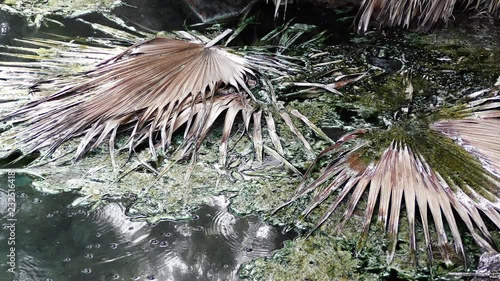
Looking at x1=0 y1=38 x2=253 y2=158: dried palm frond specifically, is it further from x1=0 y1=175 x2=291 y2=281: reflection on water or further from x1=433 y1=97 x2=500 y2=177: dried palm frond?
x1=433 y1=97 x2=500 y2=177: dried palm frond

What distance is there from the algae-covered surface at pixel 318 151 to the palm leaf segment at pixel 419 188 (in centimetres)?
6

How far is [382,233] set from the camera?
2.33m

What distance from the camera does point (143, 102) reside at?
9.49 ft

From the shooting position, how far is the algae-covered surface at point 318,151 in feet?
7.41

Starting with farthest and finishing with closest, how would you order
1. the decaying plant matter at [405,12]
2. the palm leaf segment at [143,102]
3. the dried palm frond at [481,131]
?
1. the decaying plant matter at [405,12]
2. the palm leaf segment at [143,102]
3. the dried palm frond at [481,131]

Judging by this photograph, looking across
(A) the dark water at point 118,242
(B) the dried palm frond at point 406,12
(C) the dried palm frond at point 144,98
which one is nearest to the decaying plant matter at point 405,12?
(B) the dried palm frond at point 406,12

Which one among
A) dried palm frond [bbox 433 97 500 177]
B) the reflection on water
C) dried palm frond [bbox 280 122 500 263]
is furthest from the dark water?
dried palm frond [bbox 433 97 500 177]

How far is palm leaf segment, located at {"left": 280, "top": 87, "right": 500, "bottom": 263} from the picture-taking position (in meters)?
2.26

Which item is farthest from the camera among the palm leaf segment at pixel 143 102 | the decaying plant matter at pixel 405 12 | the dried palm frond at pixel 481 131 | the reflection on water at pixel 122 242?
the decaying plant matter at pixel 405 12

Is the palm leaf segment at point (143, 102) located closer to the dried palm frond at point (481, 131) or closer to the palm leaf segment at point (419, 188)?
the palm leaf segment at point (419, 188)

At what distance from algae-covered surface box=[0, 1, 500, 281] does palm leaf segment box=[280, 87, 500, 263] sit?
6 cm

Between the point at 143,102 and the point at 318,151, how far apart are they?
34.6 inches

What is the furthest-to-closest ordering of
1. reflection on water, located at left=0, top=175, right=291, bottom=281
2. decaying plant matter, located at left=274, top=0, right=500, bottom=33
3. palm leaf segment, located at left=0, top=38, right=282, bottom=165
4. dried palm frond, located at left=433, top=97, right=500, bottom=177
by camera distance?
decaying plant matter, located at left=274, top=0, right=500, bottom=33, palm leaf segment, located at left=0, top=38, right=282, bottom=165, dried palm frond, located at left=433, top=97, right=500, bottom=177, reflection on water, located at left=0, top=175, right=291, bottom=281

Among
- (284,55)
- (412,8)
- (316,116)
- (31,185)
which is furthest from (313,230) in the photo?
(412,8)
